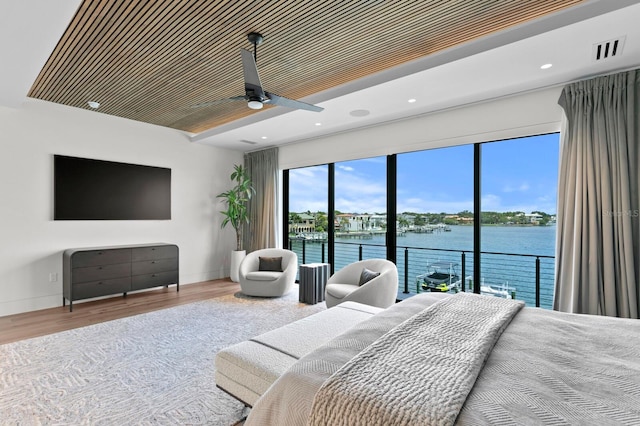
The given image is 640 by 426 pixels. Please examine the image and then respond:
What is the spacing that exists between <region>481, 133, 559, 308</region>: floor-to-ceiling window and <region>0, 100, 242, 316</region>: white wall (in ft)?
16.0

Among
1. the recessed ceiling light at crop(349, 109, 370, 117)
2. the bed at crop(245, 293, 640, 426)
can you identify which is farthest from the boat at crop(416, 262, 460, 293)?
the bed at crop(245, 293, 640, 426)

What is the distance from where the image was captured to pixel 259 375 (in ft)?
5.48

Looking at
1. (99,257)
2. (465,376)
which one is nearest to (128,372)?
(99,257)

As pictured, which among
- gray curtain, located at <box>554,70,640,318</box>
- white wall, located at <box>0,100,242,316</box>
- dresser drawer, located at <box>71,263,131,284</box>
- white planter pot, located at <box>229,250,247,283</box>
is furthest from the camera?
white planter pot, located at <box>229,250,247,283</box>

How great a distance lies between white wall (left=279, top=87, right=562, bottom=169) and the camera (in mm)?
3488

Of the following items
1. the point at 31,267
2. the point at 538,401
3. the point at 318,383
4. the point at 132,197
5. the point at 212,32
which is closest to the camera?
the point at 538,401

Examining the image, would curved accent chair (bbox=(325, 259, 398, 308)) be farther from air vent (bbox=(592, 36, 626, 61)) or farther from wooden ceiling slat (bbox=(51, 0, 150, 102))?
wooden ceiling slat (bbox=(51, 0, 150, 102))

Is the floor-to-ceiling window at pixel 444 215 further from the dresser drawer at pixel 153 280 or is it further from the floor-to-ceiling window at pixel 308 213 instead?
the dresser drawer at pixel 153 280

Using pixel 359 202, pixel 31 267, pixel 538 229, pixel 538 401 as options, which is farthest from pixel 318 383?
pixel 31 267

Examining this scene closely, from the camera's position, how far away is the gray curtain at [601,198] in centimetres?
289

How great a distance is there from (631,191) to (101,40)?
16.3ft

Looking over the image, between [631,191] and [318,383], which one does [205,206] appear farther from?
[631,191]

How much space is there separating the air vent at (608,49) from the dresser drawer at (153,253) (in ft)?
18.5

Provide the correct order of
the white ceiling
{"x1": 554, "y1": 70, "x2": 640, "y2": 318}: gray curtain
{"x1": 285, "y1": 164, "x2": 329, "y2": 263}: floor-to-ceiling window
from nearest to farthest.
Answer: the white ceiling → {"x1": 554, "y1": 70, "x2": 640, "y2": 318}: gray curtain → {"x1": 285, "y1": 164, "x2": 329, "y2": 263}: floor-to-ceiling window
